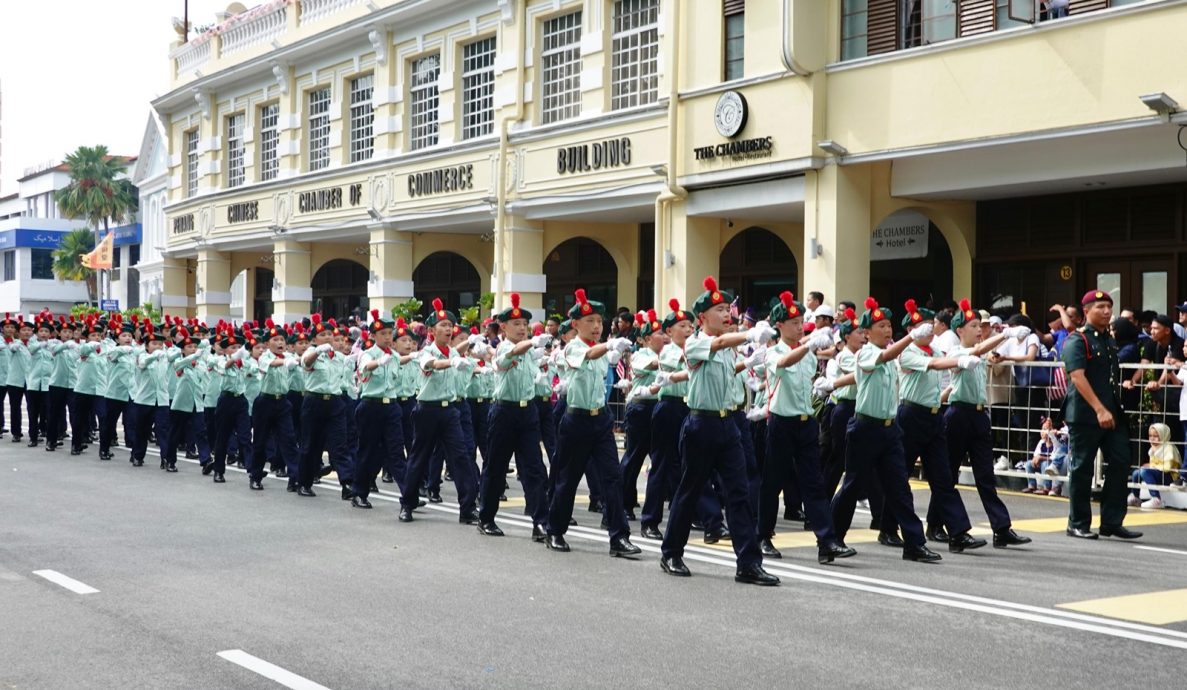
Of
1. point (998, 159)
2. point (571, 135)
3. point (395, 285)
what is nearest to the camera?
point (998, 159)

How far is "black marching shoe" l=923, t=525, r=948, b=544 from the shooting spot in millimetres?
11126

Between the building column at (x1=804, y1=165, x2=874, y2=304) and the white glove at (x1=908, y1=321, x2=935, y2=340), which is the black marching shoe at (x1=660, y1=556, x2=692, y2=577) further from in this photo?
the building column at (x1=804, y1=165, x2=874, y2=304)

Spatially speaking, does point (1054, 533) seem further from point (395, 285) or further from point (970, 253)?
point (395, 285)

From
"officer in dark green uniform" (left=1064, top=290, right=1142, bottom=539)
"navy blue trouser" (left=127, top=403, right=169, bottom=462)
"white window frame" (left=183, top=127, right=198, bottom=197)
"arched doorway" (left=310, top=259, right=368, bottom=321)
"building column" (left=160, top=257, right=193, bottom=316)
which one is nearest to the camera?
"officer in dark green uniform" (left=1064, top=290, right=1142, bottom=539)

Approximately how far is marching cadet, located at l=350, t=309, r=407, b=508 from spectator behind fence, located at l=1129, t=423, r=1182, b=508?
7.32m

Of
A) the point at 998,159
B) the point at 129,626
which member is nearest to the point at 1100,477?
the point at 998,159

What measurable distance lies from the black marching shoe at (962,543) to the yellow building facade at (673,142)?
7.52 meters

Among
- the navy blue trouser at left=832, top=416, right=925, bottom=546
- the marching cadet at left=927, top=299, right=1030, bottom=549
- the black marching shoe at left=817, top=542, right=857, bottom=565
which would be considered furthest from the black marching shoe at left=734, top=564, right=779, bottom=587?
the marching cadet at left=927, top=299, right=1030, bottom=549

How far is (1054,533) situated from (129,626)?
25.2 feet

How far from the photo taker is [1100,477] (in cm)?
1433

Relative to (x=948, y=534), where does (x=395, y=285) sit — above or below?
above

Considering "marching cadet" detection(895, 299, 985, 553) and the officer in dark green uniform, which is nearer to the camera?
"marching cadet" detection(895, 299, 985, 553)

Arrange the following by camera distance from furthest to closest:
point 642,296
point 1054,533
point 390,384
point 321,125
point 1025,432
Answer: point 321,125, point 642,296, point 1025,432, point 390,384, point 1054,533

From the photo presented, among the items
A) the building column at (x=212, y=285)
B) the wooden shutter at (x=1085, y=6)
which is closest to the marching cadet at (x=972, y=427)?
the wooden shutter at (x=1085, y=6)
